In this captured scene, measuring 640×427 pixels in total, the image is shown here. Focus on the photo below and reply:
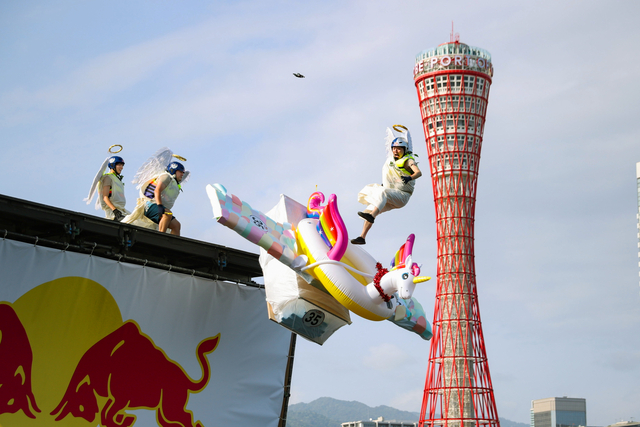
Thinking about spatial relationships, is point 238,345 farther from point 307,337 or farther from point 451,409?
point 451,409

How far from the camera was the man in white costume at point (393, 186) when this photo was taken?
13.4 metres

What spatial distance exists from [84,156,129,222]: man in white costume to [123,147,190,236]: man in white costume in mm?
447

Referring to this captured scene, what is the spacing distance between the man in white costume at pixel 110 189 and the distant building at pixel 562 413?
148684 mm

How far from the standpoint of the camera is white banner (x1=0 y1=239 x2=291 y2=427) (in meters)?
13.1

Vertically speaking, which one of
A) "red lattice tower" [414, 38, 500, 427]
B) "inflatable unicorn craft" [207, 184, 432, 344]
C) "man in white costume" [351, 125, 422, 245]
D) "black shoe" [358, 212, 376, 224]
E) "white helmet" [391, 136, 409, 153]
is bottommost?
"inflatable unicorn craft" [207, 184, 432, 344]

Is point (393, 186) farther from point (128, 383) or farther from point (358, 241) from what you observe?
point (128, 383)

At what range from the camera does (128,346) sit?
1430cm

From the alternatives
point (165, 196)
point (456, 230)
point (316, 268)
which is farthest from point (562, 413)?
point (316, 268)

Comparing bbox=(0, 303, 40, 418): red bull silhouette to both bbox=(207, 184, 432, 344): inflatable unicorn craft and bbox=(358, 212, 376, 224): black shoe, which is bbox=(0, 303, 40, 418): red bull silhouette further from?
bbox=(358, 212, 376, 224): black shoe

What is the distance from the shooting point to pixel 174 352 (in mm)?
14953

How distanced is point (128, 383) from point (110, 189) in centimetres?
466

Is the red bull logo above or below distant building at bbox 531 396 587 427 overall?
below

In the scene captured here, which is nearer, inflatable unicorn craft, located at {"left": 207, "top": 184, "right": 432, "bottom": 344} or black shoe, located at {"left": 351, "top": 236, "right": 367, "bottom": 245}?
inflatable unicorn craft, located at {"left": 207, "top": 184, "right": 432, "bottom": 344}

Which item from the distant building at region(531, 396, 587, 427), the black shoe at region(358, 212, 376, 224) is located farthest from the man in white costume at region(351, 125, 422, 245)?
the distant building at region(531, 396, 587, 427)
